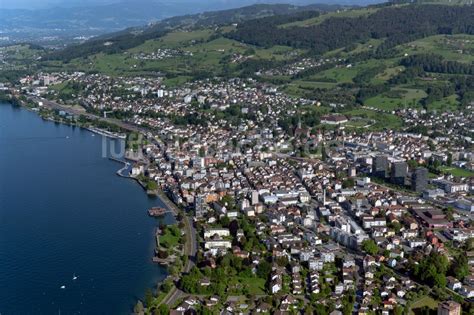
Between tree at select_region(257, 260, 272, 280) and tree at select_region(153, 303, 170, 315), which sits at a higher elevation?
tree at select_region(257, 260, 272, 280)

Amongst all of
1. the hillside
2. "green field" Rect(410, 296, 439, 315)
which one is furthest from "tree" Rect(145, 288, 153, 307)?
the hillside

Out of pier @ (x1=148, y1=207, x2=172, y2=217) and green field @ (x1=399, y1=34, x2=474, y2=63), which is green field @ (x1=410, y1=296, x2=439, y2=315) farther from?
green field @ (x1=399, y1=34, x2=474, y2=63)

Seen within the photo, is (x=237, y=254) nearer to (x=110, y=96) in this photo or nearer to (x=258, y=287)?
(x=258, y=287)

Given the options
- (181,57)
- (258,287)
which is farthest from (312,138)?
(181,57)

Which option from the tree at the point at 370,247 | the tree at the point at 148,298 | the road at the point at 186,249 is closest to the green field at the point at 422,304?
the tree at the point at 370,247

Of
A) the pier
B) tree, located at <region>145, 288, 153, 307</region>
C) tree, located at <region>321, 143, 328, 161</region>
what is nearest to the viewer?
tree, located at <region>145, 288, 153, 307</region>
